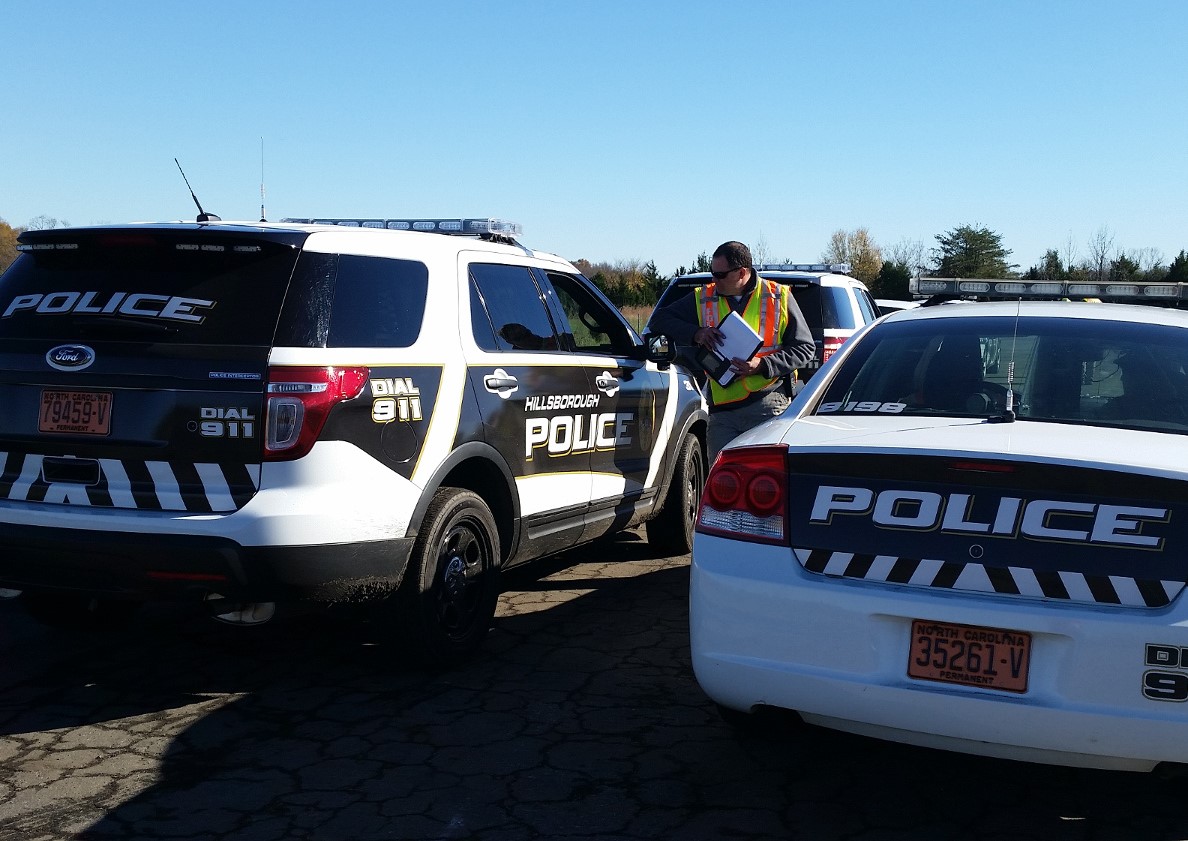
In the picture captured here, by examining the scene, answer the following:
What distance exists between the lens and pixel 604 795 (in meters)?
3.98

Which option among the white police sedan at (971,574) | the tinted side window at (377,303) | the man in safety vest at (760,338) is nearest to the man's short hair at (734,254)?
the man in safety vest at (760,338)

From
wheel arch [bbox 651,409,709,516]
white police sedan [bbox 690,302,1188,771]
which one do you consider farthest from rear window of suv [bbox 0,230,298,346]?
wheel arch [bbox 651,409,709,516]

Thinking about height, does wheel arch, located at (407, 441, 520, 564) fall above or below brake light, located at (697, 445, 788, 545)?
below

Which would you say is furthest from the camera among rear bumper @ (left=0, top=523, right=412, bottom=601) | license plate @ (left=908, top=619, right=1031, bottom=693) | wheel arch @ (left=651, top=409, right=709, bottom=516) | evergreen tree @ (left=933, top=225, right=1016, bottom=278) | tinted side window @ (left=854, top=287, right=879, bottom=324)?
evergreen tree @ (left=933, top=225, right=1016, bottom=278)

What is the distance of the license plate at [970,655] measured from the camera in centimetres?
336

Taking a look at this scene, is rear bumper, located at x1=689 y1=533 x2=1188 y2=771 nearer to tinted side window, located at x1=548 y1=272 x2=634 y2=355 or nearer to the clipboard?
tinted side window, located at x1=548 y1=272 x2=634 y2=355

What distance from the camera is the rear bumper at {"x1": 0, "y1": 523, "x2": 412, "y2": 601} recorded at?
4.46 m

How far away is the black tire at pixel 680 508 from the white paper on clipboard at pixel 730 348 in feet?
2.71

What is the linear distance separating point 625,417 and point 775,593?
10.7ft

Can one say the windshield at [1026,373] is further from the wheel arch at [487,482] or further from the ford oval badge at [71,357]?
the ford oval badge at [71,357]

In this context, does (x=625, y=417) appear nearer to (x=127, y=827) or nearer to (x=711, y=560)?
(x=711, y=560)

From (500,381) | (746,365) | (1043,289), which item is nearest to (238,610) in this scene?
(500,381)

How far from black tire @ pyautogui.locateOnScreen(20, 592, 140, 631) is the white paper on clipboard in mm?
3289

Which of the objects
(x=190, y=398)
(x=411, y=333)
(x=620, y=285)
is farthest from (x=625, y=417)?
(x=620, y=285)
